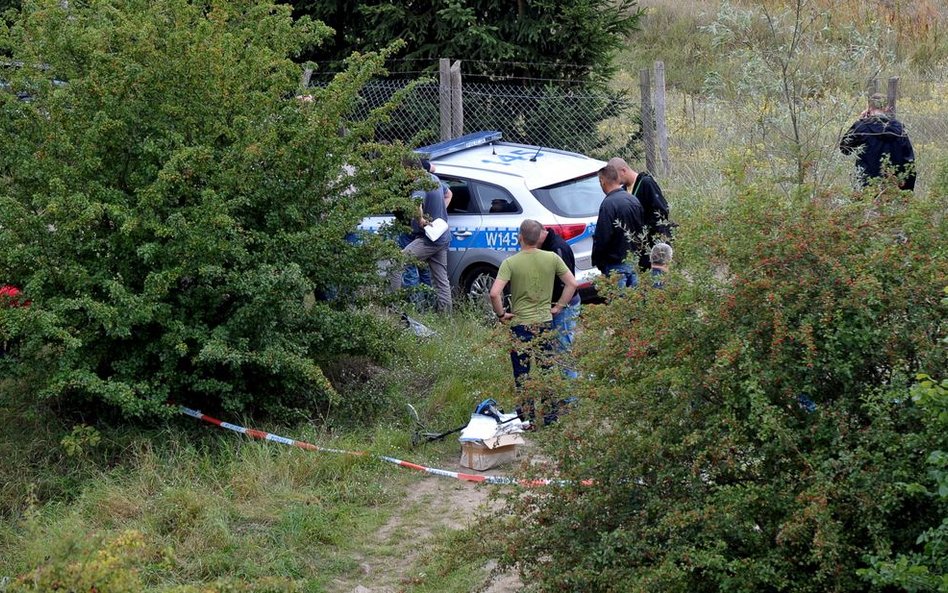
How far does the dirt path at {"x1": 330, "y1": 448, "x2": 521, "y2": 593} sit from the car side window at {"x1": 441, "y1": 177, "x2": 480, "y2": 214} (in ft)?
12.4

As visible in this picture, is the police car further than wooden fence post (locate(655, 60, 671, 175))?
No

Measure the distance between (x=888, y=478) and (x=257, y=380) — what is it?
513 centimetres

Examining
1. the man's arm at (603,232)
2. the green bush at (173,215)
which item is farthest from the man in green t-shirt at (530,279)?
the green bush at (173,215)

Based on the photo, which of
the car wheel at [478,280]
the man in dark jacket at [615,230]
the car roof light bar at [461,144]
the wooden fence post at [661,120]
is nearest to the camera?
the man in dark jacket at [615,230]

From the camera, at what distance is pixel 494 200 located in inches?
419

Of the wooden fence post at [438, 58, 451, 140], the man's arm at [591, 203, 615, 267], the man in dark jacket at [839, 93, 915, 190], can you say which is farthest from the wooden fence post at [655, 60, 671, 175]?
the man's arm at [591, 203, 615, 267]

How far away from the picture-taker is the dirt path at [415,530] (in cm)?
581

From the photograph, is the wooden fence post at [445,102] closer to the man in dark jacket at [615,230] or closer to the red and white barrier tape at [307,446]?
the man in dark jacket at [615,230]

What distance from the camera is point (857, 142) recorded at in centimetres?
1175

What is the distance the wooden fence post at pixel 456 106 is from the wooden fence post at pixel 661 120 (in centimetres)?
234

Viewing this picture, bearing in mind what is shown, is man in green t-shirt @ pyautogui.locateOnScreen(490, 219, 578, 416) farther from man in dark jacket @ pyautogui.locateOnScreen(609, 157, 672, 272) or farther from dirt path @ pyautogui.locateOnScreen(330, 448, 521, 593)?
man in dark jacket @ pyautogui.locateOnScreen(609, 157, 672, 272)

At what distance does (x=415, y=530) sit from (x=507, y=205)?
4.70 m

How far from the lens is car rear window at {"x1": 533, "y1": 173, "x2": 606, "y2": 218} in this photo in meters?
10.3

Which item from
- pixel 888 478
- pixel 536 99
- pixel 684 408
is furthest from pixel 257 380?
pixel 536 99
